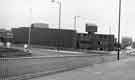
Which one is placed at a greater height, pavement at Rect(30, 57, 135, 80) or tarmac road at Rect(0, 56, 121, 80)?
tarmac road at Rect(0, 56, 121, 80)

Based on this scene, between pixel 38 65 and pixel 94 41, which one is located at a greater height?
pixel 38 65

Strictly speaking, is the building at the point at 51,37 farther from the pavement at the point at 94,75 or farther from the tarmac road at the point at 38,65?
the pavement at the point at 94,75

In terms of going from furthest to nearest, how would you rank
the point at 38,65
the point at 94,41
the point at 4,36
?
the point at 94,41 < the point at 38,65 < the point at 4,36

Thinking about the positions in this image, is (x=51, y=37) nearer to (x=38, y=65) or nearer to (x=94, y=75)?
(x=94, y=75)

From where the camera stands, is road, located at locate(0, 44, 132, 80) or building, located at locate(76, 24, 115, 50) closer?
road, located at locate(0, 44, 132, 80)

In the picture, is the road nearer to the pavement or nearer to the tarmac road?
the tarmac road

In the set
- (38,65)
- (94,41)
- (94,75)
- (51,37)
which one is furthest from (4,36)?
(94,41)

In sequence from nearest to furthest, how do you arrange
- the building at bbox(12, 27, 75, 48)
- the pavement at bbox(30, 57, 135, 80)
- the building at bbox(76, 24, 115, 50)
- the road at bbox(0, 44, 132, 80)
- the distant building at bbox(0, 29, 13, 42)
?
the distant building at bbox(0, 29, 13, 42), the road at bbox(0, 44, 132, 80), the pavement at bbox(30, 57, 135, 80), the building at bbox(12, 27, 75, 48), the building at bbox(76, 24, 115, 50)

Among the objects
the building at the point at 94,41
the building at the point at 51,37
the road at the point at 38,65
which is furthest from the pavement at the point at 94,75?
the building at the point at 94,41

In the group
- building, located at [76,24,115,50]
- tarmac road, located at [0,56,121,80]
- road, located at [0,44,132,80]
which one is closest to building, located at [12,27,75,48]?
building, located at [76,24,115,50]

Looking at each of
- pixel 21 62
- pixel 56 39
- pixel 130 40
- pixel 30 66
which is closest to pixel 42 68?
pixel 30 66

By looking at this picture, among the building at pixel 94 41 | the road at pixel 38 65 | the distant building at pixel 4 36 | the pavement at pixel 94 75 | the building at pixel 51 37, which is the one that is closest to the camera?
the distant building at pixel 4 36

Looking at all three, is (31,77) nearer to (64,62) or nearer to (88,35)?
(64,62)

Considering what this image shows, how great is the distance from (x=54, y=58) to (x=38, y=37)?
214ft
